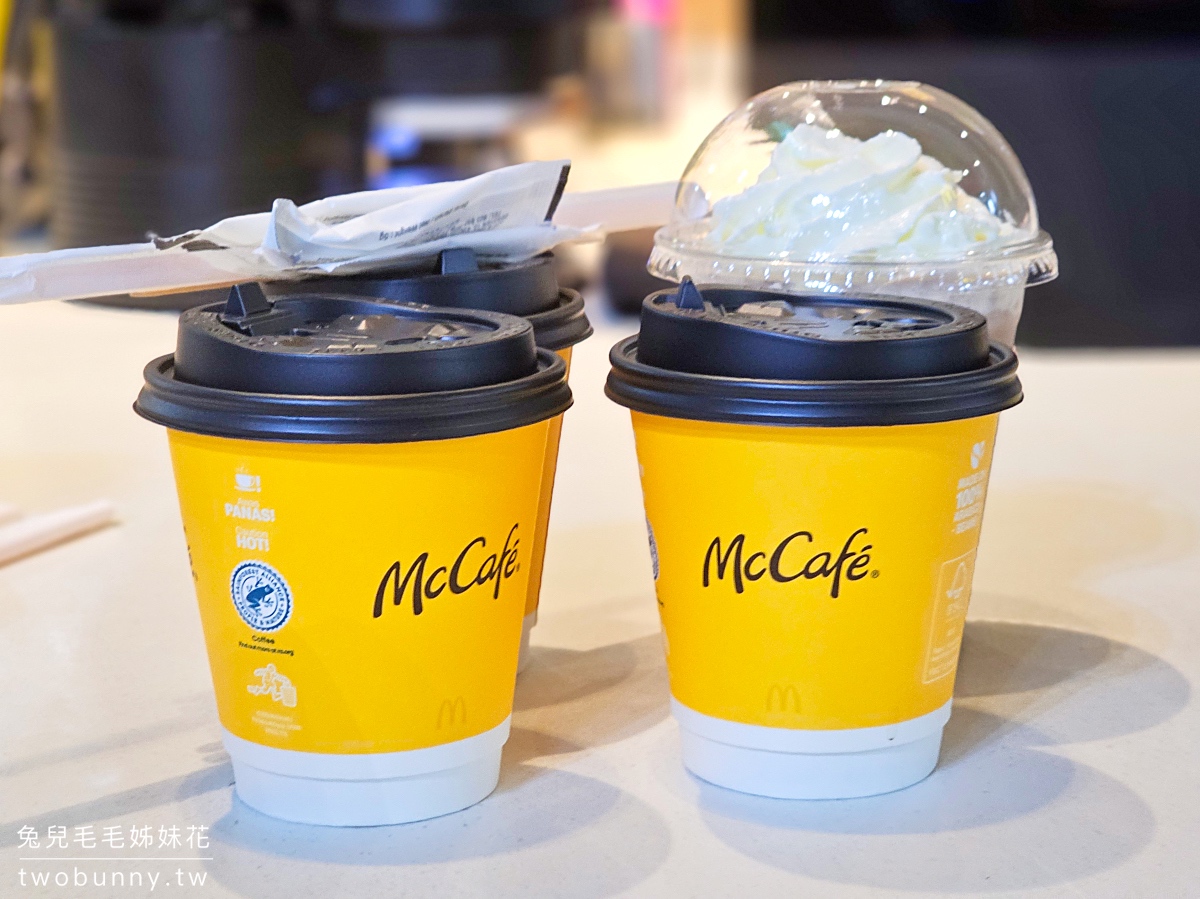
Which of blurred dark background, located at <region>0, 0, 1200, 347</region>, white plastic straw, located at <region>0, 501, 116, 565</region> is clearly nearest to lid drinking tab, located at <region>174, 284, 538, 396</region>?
white plastic straw, located at <region>0, 501, 116, 565</region>

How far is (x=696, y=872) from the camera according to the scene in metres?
0.76

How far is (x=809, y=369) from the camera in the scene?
2.50 feet

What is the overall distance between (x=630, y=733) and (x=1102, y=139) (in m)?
3.12

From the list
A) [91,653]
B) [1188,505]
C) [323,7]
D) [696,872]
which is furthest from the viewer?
[323,7]

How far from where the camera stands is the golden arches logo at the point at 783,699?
818mm

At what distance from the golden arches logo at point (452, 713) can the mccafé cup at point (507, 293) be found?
142 millimetres

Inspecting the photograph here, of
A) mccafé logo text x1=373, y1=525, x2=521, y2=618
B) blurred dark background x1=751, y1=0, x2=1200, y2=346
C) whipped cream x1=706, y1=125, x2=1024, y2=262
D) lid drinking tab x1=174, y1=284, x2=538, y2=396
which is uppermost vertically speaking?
whipped cream x1=706, y1=125, x2=1024, y2=262

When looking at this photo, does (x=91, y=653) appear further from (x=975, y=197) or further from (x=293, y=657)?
(x=975, y=197)

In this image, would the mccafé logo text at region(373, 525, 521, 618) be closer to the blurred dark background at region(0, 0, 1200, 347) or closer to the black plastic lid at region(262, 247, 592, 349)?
the black plastic lid at region(262, 247, 592, 349)

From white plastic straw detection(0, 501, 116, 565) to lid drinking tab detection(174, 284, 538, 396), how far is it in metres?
0.51

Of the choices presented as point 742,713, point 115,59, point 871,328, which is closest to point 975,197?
point 871,328

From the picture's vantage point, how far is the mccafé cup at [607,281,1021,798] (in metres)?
0.77

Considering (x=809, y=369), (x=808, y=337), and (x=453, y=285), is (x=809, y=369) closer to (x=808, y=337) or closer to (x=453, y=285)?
(x=808, y=337)

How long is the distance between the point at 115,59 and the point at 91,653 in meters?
2.13
